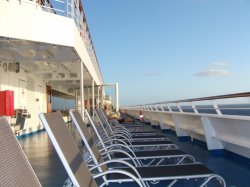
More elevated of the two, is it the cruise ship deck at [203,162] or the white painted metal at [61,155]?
the white painted metal at [61,155]

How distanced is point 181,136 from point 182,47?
2046 centimetres

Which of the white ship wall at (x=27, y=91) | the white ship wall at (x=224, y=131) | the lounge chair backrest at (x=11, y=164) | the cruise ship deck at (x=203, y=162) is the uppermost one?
the white ship wall at (x=27, y=91)

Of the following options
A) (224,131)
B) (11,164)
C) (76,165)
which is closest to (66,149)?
(76,165)

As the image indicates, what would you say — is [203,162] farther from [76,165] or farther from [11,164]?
[11,164]

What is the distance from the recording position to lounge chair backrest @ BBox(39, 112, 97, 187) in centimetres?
192

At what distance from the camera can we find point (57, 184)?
3.87 m

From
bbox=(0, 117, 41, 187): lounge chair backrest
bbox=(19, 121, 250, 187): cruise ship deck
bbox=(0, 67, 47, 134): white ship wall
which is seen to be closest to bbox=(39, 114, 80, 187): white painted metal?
bbox=(0, 117, 41, 187): lounge chair backrest

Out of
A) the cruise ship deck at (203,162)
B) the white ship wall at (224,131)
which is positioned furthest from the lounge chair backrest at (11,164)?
the white ship wall at (224,131)

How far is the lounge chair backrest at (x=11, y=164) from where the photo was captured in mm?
1189

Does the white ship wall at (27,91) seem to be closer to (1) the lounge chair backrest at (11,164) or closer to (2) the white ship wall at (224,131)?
(2) the white ship wall at (224,131)

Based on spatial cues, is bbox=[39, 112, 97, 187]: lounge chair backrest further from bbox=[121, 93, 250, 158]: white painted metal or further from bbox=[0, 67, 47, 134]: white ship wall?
bbox=[0, 67, 47, 134]: white ship wall

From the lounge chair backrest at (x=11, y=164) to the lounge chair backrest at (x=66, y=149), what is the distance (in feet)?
1.53

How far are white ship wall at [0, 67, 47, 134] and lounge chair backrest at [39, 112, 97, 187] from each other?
24.7ft

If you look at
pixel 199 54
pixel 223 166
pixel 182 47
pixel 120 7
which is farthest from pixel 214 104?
pixel 199 54
